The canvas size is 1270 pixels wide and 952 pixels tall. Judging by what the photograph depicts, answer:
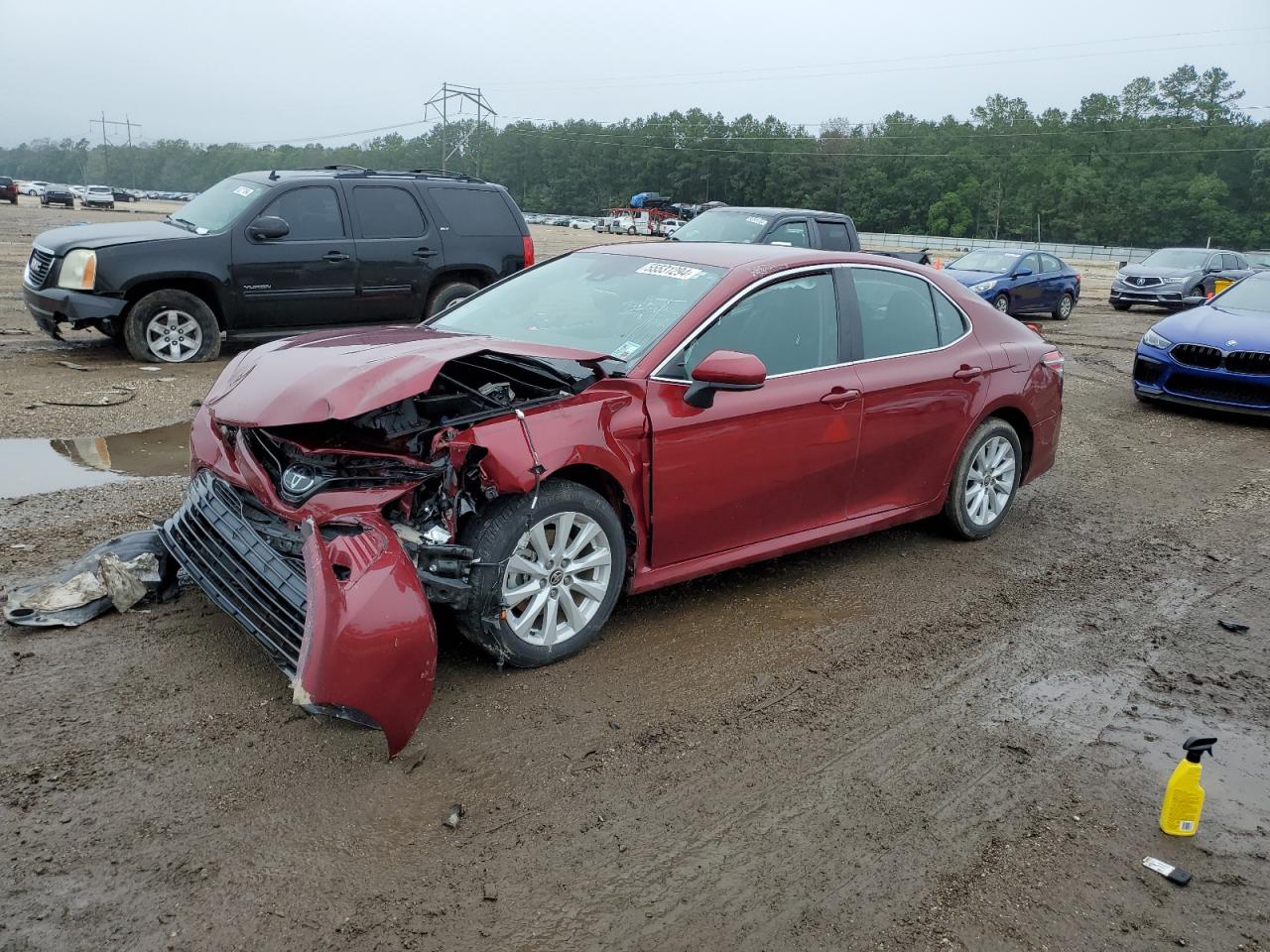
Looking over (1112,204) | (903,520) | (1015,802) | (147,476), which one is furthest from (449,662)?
(1112,204)

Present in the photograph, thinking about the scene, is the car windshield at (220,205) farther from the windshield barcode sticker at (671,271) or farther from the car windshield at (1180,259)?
the car windshield at (1180,259)

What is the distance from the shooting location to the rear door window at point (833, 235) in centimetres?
1325

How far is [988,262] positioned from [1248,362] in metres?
10.4

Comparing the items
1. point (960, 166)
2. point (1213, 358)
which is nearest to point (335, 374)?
point (1213, 358)

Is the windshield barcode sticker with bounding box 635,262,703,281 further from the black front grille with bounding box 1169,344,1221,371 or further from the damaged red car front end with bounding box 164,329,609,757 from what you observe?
the black front grille with bounding box 1169,344,1221,371

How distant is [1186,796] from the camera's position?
10.4 ft

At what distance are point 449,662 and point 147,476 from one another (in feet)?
11.0

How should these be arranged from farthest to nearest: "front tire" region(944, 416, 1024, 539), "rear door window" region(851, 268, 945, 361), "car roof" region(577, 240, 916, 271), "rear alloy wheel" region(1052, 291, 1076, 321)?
"rear alloy wheel" region(1052, 291, 1076, 321)
"front tire" region(944, 416, 1024, 539)
"rear door window" region(851, 268, 945, 361)
"car roof" region(577, 240, 916, 271)

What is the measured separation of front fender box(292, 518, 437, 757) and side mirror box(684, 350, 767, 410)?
4.90ft

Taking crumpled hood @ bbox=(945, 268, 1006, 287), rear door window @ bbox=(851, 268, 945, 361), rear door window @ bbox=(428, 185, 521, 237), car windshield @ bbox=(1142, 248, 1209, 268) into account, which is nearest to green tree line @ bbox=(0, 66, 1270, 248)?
car windshield @ bbox=(1142, 248, 1209, 268)

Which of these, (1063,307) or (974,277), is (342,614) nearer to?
(974,277)

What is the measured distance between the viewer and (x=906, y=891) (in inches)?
113

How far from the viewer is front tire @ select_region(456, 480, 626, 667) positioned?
12.2 ft

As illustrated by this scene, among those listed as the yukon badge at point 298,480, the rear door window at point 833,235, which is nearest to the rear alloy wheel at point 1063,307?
the rear door window at point 833,235
